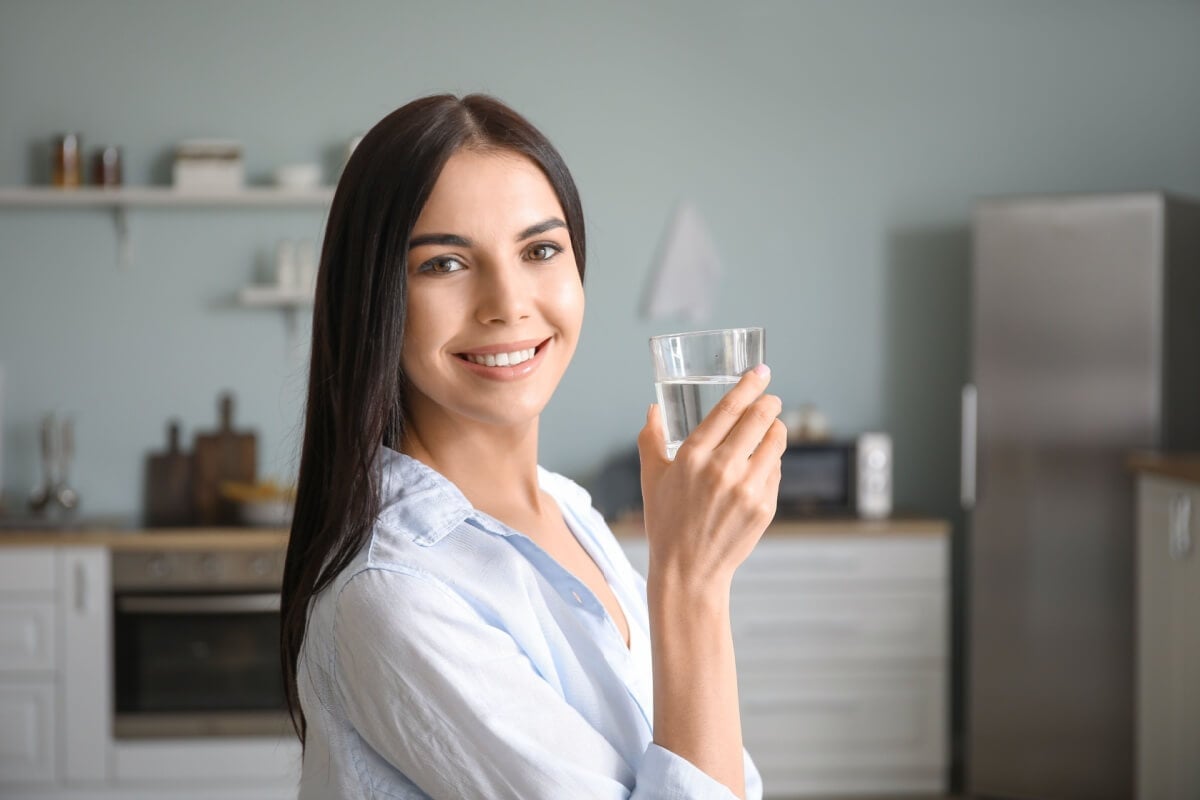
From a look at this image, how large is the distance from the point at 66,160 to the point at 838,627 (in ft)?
9.58

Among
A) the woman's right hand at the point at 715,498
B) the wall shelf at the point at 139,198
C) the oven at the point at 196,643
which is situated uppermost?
the wall shelf at the point at 139,198

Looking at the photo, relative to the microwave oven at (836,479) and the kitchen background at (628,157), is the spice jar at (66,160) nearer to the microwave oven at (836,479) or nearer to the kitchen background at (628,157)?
the kitchen background at (628,157)

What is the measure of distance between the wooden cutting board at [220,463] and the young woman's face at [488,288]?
3.32 meters

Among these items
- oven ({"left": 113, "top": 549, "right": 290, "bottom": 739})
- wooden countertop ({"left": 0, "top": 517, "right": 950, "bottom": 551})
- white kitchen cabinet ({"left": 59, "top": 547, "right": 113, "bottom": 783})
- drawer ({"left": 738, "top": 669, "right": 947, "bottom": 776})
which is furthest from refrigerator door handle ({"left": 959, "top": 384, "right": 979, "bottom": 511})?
white kitchen cabinet ({"left": 59, "top": 547, "right": 113, "bottom": 783})

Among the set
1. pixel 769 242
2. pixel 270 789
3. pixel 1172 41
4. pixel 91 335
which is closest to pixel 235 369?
pixel 91 335

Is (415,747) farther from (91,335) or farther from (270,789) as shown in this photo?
(91,335)

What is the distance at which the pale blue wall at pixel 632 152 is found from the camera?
4.21m

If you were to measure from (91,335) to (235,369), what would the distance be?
49 centimetres

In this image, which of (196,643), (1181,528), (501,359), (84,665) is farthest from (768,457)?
(84,665)

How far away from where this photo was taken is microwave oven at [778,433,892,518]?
395cm

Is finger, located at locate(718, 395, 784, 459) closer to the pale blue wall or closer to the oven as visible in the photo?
the oven

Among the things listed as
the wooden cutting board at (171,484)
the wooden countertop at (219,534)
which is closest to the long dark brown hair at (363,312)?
the wooden countertop at (219,534)

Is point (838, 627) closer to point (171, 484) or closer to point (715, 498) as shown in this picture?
point (171, 484)

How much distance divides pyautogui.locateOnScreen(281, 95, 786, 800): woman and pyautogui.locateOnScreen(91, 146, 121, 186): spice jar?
135 inches
